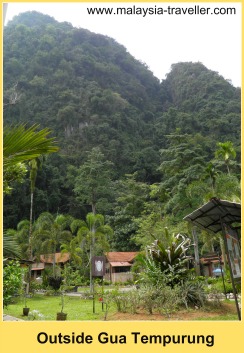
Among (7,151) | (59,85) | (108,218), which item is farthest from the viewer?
(59,85)

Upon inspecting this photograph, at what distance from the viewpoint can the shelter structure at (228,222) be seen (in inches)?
197

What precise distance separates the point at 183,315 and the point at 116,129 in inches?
1849

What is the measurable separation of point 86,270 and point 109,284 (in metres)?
2.09

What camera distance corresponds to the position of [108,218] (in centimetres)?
3628

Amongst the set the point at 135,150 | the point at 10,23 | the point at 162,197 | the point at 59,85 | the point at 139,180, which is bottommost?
the point at 162,197

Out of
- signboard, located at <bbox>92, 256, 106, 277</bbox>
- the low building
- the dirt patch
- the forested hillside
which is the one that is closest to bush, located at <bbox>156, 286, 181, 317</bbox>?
the dirt patch

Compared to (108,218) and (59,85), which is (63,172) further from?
(59,85)

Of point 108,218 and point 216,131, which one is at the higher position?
point 216,131

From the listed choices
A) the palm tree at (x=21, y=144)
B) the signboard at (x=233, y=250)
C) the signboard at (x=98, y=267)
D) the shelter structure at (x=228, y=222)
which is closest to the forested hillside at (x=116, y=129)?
the signboard at (x=98, y=267)

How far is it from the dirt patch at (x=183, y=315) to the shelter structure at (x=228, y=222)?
181 centimetres

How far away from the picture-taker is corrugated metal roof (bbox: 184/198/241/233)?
5.44 metres

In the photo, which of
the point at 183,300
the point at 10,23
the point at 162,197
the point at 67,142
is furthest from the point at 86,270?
the point at 10,23

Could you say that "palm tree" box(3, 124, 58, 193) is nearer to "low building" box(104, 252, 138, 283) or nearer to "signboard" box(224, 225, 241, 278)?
"signboard" box(224, 225, 241, 278)

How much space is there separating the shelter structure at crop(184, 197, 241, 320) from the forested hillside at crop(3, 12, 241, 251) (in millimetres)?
10583
